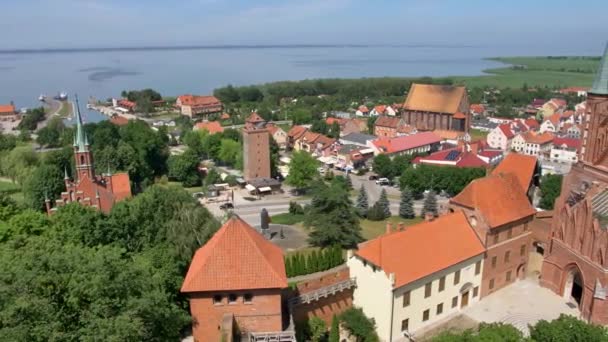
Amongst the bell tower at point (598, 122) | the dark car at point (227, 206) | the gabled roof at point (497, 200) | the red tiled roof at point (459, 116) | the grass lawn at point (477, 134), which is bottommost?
the dark car at point (227, 206)

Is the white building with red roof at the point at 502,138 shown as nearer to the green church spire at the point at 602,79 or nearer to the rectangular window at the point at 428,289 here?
the green church spire at the point at 602,79

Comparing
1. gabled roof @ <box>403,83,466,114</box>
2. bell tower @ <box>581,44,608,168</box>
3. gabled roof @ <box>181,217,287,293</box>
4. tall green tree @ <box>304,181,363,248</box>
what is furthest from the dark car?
gabled roof @ <box>403,83,466,114</box>

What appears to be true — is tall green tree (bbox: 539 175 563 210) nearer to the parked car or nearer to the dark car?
the parked car

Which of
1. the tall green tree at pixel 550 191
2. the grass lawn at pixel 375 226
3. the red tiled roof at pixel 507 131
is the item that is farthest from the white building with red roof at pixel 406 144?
the tall green tree at pixel 550 191

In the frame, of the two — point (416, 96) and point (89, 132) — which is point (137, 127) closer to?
point (89, 132)

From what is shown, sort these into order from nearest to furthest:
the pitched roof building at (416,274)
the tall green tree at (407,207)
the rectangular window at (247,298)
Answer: the rectangular window at (247,298)
the pitched roof building at (416,274)
the tall green tree at (407,207)

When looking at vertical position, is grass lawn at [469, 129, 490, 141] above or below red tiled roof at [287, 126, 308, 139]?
below

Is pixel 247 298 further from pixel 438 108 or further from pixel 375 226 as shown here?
pixel 438 108
